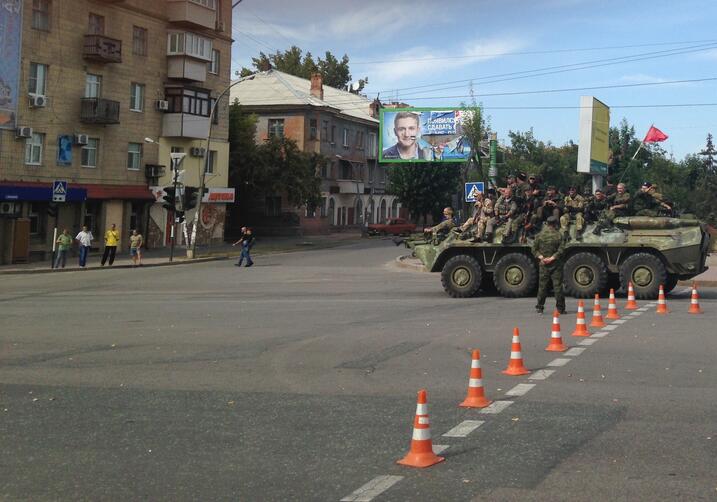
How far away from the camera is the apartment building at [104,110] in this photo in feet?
124

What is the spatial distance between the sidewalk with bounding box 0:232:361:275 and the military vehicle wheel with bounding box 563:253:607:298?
20649mm

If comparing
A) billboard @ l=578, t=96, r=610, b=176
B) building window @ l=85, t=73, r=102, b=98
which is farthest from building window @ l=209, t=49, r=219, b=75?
billboard @ l=578, t=96, r=610, b=176

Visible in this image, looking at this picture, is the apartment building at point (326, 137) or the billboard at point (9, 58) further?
the apartment building at point (326, 137)

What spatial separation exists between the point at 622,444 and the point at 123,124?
40.5 m

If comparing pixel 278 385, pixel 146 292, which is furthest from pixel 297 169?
pixel 278 385

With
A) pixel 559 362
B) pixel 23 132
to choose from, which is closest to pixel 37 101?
pixel 23 132

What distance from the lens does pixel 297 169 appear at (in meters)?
59.5

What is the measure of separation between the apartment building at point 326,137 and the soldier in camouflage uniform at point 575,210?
41.7 meters

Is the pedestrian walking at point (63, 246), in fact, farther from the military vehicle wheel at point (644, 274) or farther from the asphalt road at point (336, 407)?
the military vehicle wheel at point (644, 274)

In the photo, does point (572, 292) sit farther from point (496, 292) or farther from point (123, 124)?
point (123, 124)

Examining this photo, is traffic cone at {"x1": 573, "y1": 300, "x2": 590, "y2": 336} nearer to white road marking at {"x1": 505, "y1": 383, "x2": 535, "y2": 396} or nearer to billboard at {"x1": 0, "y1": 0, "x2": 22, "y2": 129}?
white road marking at {"x1": 505, "y1": 383, "x2": 535, "y2": 396}

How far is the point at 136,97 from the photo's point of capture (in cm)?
4591

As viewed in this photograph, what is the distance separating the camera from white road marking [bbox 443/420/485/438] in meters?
7.64

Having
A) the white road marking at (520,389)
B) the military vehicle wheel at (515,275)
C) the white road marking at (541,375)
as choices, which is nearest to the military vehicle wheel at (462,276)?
the military vehicle wheel at (515,275)
